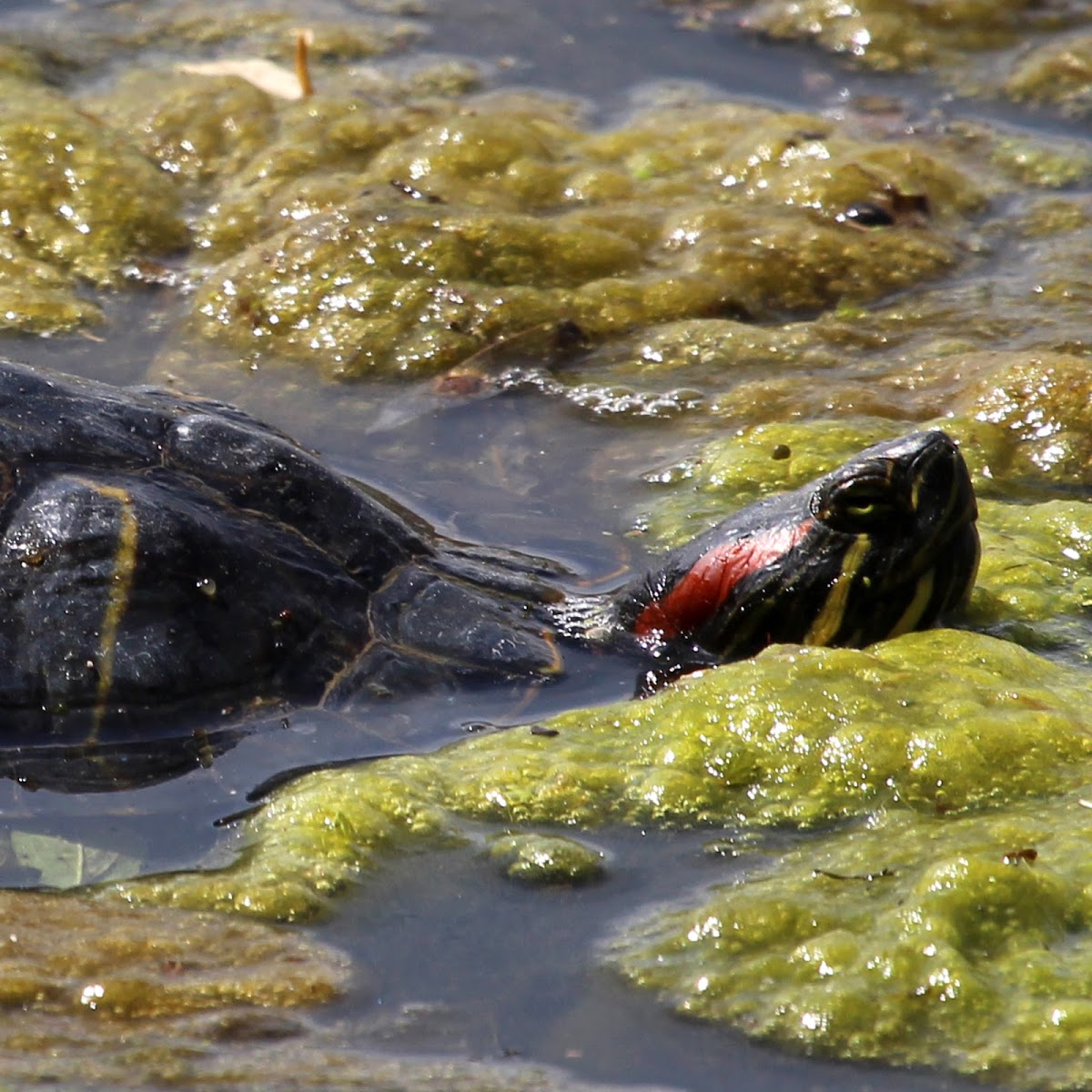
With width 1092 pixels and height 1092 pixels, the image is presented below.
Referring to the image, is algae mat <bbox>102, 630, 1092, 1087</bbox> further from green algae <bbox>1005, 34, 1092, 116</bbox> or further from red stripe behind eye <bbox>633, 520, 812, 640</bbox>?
green algae <bbox>1005, 34, 1092, 116</bbox>

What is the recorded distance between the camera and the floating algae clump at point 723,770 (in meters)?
3.70

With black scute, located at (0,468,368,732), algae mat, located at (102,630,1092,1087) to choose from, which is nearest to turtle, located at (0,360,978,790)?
black scute, located at (0,468,368,732)

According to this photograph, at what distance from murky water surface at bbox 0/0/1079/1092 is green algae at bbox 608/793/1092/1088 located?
3.0 inches

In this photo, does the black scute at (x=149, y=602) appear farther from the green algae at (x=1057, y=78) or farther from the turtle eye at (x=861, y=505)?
the green algae at (x=1057, y=78)

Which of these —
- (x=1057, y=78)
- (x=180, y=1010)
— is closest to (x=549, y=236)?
(x=1057, y=78)

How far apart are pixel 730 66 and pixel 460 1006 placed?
21.8ft

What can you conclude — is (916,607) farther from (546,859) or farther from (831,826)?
(546,859)

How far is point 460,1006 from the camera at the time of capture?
10.4ft

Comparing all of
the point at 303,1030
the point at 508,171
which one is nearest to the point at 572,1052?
the point at 303,1030

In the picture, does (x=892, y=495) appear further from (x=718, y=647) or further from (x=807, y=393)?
(x=807, y=393)

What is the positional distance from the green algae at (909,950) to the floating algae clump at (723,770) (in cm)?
19

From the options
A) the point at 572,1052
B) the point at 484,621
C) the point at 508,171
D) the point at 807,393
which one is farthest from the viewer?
the point at 508,171

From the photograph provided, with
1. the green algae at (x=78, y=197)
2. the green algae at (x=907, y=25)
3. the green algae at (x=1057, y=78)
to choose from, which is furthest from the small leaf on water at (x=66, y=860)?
the green algae at (x=907, y=25)

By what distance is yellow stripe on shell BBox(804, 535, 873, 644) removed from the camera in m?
4.11
